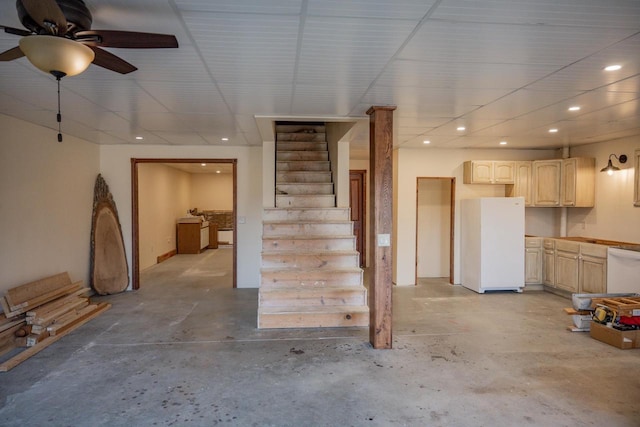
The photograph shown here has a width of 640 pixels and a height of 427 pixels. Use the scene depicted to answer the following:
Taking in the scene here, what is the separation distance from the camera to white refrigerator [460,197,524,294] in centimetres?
587

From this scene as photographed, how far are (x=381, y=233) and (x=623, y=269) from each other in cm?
350

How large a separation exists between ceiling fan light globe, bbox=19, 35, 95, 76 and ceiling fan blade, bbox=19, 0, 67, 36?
Answer: 5cm

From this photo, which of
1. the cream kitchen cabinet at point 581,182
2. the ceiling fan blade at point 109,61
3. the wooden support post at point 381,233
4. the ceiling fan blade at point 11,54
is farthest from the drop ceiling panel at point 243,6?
the cream kitchen cabinet at point 581,182

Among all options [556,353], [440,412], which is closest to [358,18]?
[440,412]

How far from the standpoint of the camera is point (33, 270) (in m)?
4.49

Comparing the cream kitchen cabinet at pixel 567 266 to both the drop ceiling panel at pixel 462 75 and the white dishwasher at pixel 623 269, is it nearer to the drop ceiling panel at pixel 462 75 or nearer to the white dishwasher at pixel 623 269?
the white dishwasher at pixel 623 269

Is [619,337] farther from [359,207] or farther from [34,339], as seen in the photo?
[34,339]

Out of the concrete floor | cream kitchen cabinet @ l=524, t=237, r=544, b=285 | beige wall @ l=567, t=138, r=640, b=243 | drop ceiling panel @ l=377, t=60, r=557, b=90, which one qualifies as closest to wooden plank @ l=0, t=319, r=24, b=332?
the concrete floor

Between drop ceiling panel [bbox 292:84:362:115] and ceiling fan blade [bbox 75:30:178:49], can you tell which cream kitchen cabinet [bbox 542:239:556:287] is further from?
ceiling fan blade [bbox 75:30:178:49]

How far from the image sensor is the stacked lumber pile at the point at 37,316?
140 inches

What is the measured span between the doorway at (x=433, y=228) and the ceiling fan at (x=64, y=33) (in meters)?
5.89

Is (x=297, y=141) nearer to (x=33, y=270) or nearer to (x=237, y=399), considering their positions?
(x=33, y=270)

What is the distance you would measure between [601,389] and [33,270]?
19.7 feet

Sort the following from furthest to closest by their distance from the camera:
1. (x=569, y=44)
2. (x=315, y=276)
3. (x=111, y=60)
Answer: (x=315, y=276), (x=569, y=44), (x=111, y=60)
